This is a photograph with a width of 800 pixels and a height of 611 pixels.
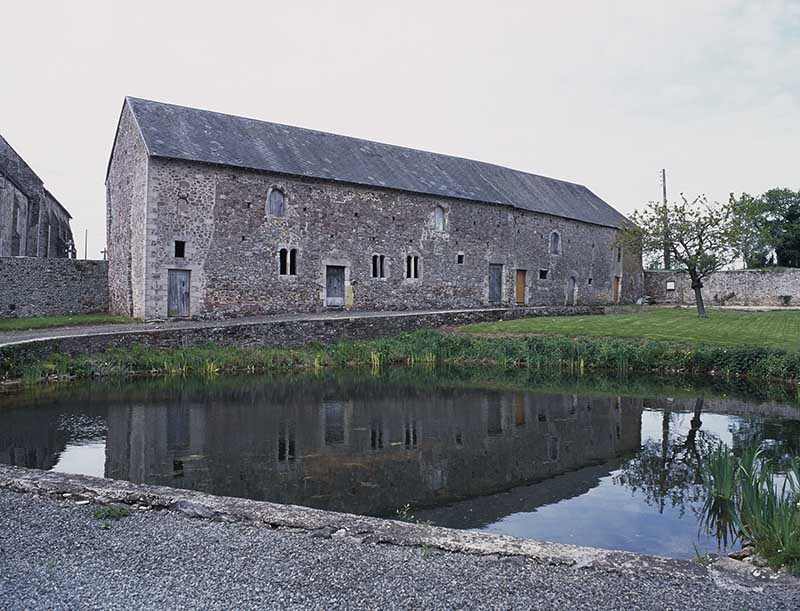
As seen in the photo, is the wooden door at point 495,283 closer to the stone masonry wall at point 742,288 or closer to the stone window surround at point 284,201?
the stone window surround at point 284,201

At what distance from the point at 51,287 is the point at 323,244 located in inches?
368

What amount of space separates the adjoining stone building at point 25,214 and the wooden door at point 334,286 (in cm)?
1203

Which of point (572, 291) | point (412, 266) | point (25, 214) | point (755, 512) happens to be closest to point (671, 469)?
point (755, 512)

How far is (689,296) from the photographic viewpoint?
133ft

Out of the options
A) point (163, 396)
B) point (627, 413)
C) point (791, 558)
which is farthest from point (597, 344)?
point (791, 558)

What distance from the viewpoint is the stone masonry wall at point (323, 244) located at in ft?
71.9

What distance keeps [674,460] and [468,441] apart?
9.85 feet


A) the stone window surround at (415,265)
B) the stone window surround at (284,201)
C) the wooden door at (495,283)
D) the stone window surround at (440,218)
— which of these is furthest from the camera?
the wooden door at (495,283)

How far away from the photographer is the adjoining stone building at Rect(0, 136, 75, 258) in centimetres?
2559

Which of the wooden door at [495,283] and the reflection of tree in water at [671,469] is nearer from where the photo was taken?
the reflection of tree in water at [671,469]

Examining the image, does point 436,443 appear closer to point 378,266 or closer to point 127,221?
point 378,266

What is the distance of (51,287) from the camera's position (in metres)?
22.2

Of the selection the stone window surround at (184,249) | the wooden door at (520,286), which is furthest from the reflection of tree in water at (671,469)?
the wooden door at (520,286)

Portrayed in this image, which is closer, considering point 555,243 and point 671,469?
point 671,469
